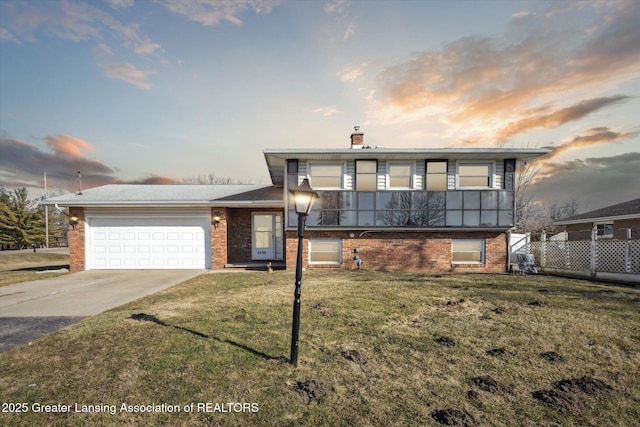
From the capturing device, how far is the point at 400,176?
1267cm

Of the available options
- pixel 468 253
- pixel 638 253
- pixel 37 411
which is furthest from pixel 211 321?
pixel 638 253

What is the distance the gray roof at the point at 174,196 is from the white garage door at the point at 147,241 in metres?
0.90

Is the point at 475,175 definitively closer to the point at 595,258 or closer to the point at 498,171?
the point at 498,171

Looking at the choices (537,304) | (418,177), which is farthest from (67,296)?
(418,177)

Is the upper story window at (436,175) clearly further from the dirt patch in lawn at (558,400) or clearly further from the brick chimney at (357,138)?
the dirt patch in lawn at (558,400)

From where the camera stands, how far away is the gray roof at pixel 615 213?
15.8 metres

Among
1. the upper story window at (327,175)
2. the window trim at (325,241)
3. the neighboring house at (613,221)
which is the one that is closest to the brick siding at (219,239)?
the window trim at (325,241)

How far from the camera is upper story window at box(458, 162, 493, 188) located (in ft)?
41.3

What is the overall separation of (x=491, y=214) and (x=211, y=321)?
11.7m

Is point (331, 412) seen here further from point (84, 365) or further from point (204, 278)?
point (204, 278)

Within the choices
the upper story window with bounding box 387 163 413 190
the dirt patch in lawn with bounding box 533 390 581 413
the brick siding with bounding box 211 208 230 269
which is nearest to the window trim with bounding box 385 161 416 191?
the upper story window with bounding box 387 163 413 190

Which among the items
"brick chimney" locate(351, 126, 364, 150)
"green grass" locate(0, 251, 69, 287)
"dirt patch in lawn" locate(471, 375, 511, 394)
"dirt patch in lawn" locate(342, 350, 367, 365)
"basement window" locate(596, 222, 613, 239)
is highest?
"brick chimney" locate(351, 126, 364, 150)

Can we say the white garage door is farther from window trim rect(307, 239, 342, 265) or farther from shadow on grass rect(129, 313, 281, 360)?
shadow on grass rect(129, 313, 281, 360)

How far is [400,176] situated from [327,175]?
3173 mm
